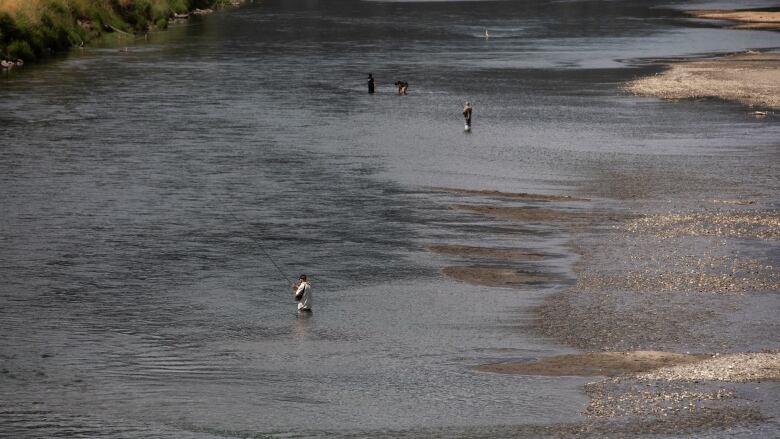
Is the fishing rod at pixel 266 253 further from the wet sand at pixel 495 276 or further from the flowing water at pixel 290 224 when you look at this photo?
the wet sand at pixel 495 276

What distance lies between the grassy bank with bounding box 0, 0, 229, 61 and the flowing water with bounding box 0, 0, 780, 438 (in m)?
2.65

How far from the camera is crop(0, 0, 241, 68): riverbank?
90.1 m

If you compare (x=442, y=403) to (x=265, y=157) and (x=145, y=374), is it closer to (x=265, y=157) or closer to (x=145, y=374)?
(x=145, y=374)

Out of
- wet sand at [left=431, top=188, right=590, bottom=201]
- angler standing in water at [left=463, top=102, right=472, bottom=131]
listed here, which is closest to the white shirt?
wet sand at [left=431, top=188, right=590, bottom=201]

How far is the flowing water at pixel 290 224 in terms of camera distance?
2791cm

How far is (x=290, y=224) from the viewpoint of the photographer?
44406 millimetres

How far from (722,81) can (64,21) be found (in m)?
49.9

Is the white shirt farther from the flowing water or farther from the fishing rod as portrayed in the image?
the fishing rod

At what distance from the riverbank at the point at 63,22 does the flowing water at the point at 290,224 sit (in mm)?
2653

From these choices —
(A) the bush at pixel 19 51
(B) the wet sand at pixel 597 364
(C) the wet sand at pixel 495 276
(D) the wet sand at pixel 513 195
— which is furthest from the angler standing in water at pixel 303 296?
(A) the bush at pixel 19 51

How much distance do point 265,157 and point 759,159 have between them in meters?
21.0

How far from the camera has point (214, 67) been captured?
306 ft

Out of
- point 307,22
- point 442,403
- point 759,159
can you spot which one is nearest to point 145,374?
point 442,403

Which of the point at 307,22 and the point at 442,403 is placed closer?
the point at 442,403
